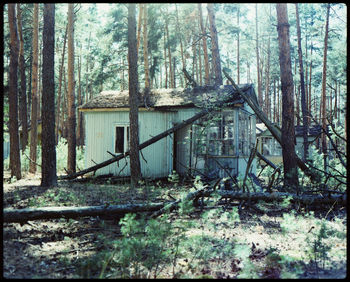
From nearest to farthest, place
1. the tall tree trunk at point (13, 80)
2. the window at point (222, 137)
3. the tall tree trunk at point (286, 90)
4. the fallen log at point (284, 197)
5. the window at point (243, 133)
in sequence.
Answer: the fallen log at point (284, 197) → the tall tree trunk at point (286, 90) → the tall tree trunk at point (13, 80) → the window at point (222, 137) → the window at point (243, 133)

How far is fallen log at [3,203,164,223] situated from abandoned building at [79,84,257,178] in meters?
7.83

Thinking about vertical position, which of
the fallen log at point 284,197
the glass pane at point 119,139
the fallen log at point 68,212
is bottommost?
the fallen log at point 284,197

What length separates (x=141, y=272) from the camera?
4746 mm

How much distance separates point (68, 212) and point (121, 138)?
10694 mm

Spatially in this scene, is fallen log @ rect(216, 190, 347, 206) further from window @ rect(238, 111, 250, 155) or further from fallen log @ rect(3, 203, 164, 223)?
window @ rect(238, 111, 250, 155)

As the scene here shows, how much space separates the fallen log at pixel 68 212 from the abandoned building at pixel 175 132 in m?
7.83

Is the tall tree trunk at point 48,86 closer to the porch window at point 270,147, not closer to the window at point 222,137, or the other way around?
the window at point 222,137

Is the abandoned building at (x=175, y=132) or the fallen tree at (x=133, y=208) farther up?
the abandoned building at (x=175, y=132)

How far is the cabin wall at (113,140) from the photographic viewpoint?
1638 cm

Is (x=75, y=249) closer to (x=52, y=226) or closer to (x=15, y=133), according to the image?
(x=52, y=226)

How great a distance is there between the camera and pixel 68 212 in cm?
638

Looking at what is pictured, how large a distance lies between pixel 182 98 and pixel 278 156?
58.6ft

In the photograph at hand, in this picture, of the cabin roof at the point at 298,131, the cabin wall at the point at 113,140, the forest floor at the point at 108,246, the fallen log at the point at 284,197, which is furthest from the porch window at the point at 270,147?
the forest floor at the point at 108,246

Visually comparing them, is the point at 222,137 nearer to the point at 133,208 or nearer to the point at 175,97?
the point at 175,97
